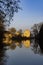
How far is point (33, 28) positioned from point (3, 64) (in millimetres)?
123002

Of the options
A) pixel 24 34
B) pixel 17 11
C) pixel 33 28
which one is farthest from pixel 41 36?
pixel 17 11

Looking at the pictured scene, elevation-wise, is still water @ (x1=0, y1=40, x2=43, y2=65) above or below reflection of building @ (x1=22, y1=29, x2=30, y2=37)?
below

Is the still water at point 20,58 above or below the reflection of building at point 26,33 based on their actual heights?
below

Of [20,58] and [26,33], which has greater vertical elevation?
[26,33]

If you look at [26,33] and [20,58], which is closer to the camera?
[20,58]

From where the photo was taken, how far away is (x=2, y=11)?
2427 cm

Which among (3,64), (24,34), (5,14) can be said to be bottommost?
(3,64)

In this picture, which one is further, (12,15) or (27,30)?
(27,30)

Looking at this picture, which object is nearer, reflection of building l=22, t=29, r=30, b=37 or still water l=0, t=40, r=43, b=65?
still water l=0, t=40, r=43, b=65

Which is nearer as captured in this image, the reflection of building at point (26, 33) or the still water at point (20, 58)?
the still water at point (20, 58)

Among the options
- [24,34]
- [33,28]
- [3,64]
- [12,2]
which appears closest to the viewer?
[3,64]

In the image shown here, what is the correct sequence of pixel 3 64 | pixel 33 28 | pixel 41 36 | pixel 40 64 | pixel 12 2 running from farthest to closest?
1. pixel 33 28
2. pixel 41 36
3. pixel 12 2
4. pixel 40 64
5. pixel 3 64

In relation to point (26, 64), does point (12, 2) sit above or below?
above

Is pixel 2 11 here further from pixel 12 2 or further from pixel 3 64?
pixel 3 64
